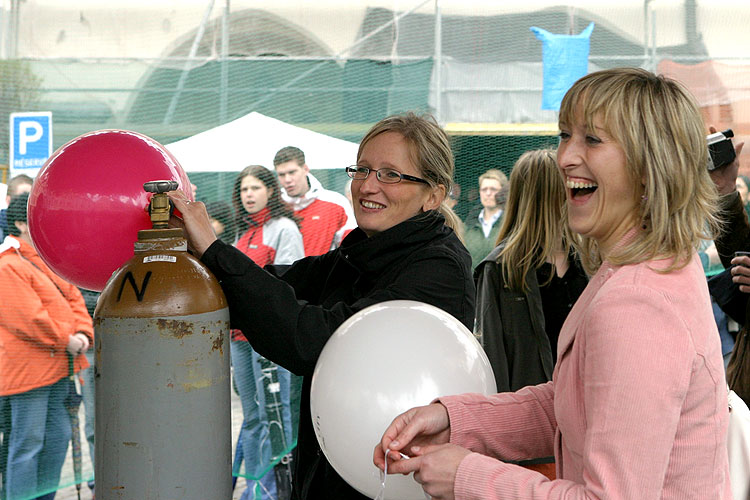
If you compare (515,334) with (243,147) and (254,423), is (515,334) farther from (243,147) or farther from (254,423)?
(243,147)

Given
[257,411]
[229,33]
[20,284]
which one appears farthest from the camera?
[229,33]

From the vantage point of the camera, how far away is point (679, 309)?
3.96ft

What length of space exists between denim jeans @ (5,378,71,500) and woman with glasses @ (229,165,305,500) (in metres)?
0.93

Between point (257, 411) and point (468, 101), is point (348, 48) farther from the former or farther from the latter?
point (257, 411)

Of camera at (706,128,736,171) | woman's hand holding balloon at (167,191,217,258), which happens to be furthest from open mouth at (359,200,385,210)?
camera at (706,128,736,171)

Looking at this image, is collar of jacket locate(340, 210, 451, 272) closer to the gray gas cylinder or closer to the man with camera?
the gray gas cylinder

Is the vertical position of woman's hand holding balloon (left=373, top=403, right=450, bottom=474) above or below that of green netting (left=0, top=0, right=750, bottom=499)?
below

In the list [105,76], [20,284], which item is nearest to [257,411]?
[20,284]

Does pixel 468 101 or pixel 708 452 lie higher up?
pixel 468 101

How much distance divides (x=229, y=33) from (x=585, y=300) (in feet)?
13.1

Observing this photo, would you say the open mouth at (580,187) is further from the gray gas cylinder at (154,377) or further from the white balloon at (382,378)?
the gray gas cylinder at (154,377)

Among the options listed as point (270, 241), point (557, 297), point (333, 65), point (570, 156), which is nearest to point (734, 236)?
point (557, 297)

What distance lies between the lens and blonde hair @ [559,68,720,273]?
4.31 ft

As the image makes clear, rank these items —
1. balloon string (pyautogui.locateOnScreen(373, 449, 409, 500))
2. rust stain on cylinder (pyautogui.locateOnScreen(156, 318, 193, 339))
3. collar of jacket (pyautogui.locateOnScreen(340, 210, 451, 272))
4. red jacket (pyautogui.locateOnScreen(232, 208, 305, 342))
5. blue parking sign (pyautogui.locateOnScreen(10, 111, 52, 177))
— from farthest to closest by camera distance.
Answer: red jacket (pyautogui.locateOnScreen(232, 208, 305, 342)) → blue parking sign (pyautogui.locateOnScreen(10, 111, 52, 177)) → collar of jacket (pyautogui.locateOnScreen(340, 210, 451, 272)) → rust stain on cylinder (pyautogui.locateOnScreen(156, 318, 193, 339)) → balloon string (pyautogui.locateOnScreen(373, 449, 409, 500))
